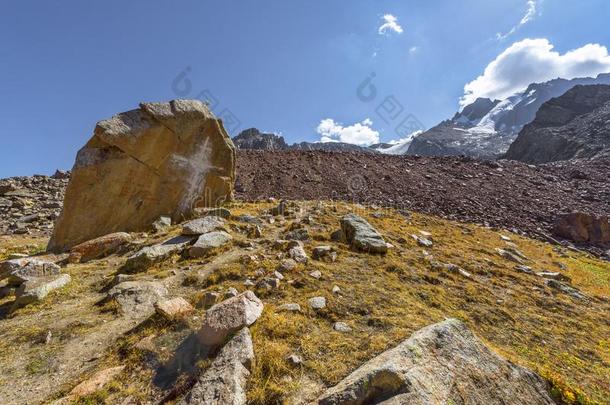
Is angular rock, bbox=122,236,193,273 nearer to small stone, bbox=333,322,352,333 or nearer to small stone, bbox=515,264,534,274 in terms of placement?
small stone, bbox=333,322,352,333

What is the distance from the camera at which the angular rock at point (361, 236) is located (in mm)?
9578

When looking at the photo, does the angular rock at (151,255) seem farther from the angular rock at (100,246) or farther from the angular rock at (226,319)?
the angular rock at (226,319)

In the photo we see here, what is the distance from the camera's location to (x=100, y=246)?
10.0 meters

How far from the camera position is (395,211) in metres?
17.3

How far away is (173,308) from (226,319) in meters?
1.31

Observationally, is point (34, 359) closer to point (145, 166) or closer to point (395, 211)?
point (145, 166)

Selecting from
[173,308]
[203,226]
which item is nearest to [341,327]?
[173,308]

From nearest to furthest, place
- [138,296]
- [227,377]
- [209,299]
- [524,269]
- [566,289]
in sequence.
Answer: [227,377]
[209,299]
[138,296]
[566,289]
[524,269]

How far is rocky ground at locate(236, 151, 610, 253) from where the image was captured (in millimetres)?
19578

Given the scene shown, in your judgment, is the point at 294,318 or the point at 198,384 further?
the point at 294,318

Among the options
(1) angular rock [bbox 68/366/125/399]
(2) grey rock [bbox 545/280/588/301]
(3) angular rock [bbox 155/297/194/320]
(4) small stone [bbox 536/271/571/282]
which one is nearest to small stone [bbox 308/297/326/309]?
(3) angular rock [bbox 155/297/194/320]

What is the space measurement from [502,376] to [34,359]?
6500 mm

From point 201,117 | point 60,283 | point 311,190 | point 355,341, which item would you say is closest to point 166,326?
point 355,341

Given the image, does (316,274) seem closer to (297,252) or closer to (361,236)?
(297,252)
